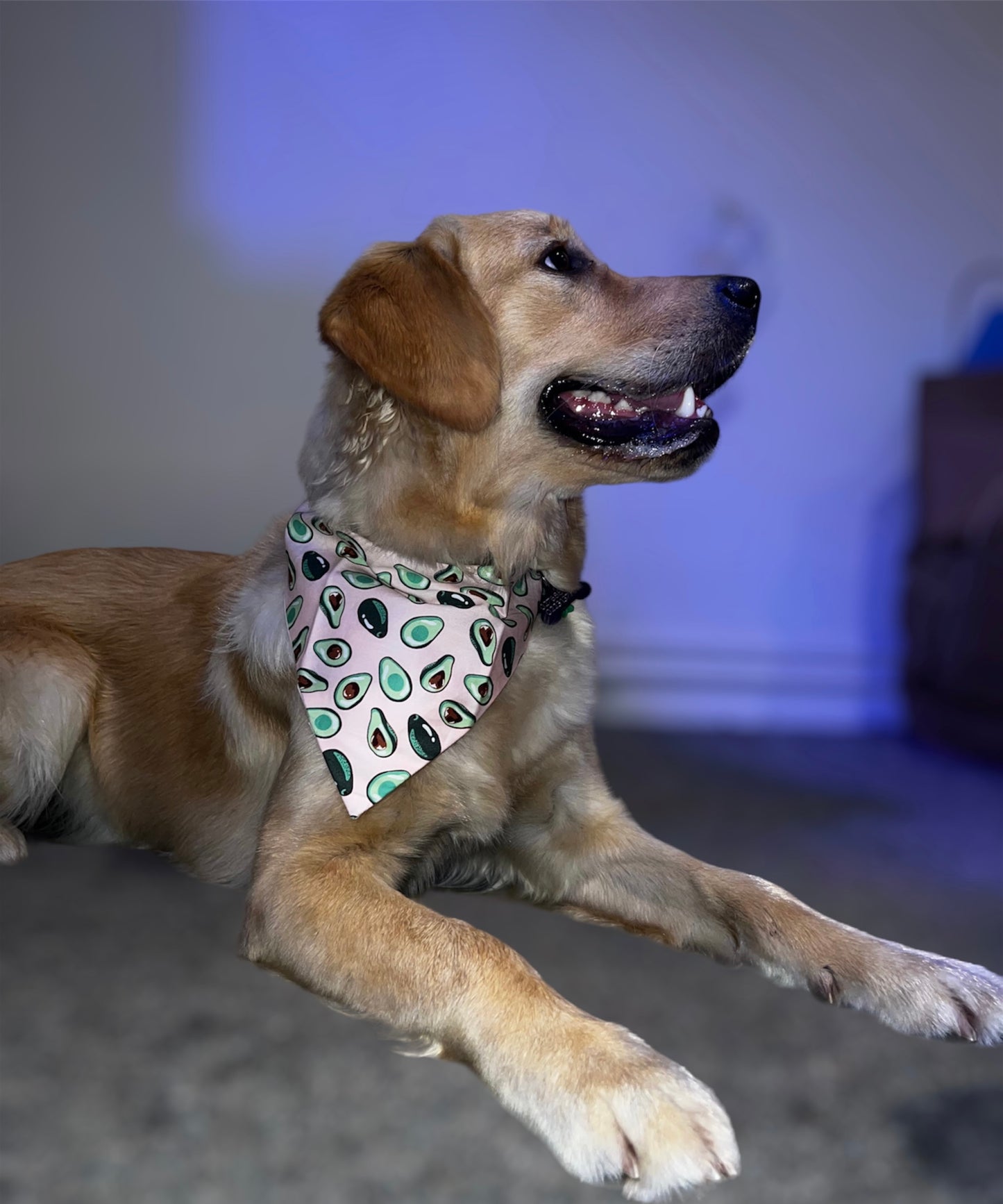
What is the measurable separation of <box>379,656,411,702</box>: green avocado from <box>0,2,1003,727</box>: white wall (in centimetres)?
202

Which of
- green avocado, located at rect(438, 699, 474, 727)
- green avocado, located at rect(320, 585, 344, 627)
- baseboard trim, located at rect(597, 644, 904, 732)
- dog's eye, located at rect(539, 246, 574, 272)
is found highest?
dog's eye, located at rect(539, 246, 574, 272)

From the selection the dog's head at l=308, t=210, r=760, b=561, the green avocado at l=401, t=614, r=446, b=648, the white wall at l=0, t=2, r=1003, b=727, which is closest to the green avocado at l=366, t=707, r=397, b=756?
the green avocado at l=401, t=614, r=446, b=648

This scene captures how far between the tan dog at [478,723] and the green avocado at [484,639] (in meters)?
0.10

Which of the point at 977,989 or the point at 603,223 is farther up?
the point at 603,223

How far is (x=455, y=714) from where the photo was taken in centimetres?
173

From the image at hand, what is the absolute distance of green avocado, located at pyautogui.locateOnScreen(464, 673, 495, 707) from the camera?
1752mm

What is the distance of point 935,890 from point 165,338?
2811 mm

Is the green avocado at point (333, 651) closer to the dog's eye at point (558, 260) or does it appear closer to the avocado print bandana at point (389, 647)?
the avocado print bandana at point (389, 647)

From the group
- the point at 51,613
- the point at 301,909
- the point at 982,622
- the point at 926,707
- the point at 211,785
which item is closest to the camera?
the point at 301,909

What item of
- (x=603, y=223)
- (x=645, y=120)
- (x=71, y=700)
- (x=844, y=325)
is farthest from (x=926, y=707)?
(x=71, y=700)

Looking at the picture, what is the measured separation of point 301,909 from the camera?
1.47 metres

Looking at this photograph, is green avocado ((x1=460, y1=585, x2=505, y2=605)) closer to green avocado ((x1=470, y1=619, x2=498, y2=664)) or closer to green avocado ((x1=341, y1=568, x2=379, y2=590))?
green avocado ((x1=470, y1=619, x2=498, y2=664))

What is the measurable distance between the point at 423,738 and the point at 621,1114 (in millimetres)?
664

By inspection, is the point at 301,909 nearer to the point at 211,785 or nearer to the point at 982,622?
the point at 211,785
